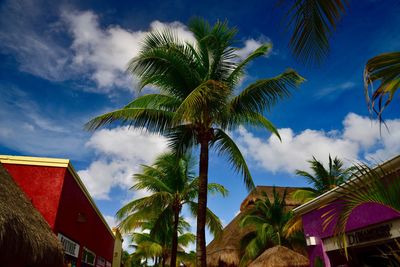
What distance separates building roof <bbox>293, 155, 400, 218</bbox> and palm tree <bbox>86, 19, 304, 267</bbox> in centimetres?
215

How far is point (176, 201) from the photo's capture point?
59.5 feet

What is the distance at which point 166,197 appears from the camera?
17297 millimetres

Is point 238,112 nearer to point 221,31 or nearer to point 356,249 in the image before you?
point 221,31

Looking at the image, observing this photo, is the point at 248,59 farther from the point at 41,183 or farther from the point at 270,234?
the point at 270,234

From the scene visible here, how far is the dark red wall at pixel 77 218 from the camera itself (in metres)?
10.9

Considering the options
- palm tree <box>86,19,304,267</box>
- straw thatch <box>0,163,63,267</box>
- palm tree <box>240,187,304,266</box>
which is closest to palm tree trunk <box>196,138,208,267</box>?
palm tree <box>86,19,304,267</box>

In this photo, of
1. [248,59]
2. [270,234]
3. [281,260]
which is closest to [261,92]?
[248,59]

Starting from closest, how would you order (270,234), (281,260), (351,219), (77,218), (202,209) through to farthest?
(351,219)
(202,209)
(77,218)
(281,260)
(270,234)

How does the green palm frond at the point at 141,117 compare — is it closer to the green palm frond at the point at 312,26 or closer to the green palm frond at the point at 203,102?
the green palm frond at the point at 203,102

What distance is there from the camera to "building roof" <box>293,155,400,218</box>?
291 inches

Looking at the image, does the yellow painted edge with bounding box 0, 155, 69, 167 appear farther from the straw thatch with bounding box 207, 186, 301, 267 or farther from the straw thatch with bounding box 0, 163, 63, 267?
the straw thatch with bounding box 207, 186, 301, 267

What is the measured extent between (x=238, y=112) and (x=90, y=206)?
8369 millimetres

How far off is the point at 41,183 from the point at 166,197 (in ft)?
25.2

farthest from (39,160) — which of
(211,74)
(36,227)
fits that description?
(211,74)
